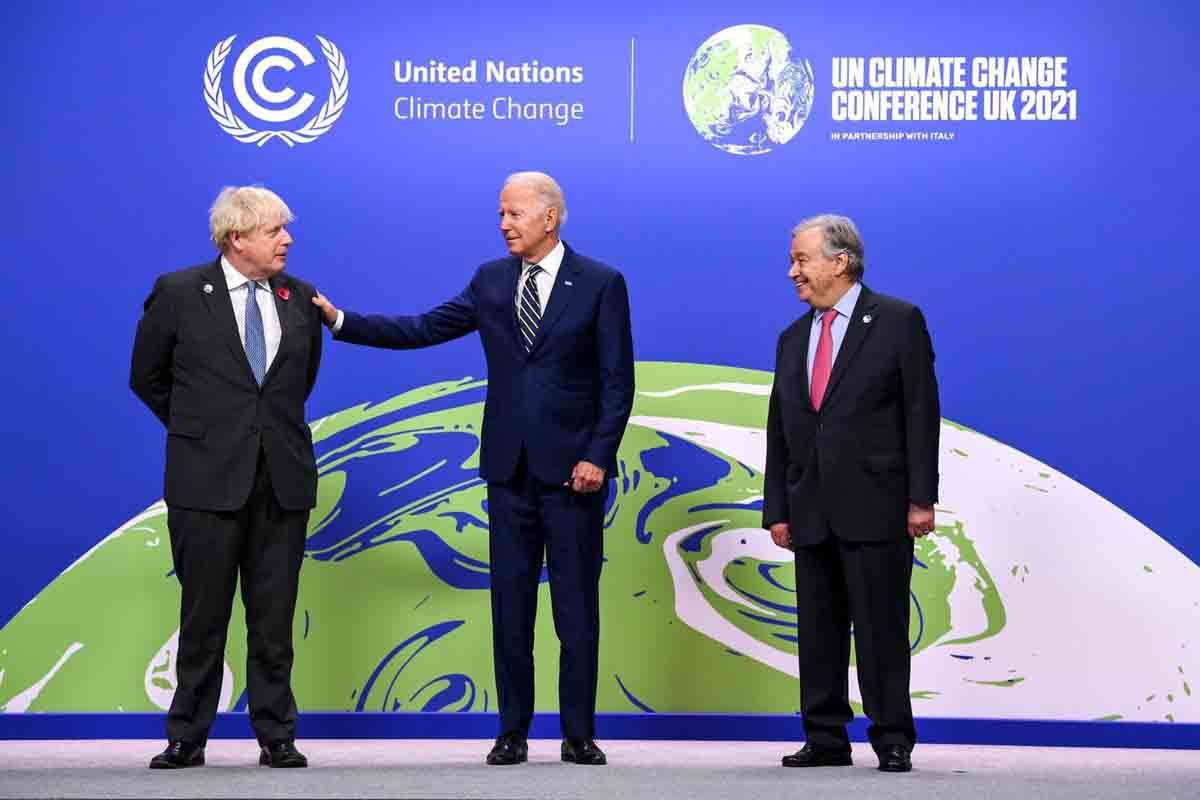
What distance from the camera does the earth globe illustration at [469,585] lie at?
4.88 metres

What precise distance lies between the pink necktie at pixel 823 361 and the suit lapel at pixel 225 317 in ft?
4.67

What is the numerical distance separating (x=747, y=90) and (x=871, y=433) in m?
1.31

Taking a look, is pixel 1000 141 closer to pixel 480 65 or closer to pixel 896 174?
pixel 896 174

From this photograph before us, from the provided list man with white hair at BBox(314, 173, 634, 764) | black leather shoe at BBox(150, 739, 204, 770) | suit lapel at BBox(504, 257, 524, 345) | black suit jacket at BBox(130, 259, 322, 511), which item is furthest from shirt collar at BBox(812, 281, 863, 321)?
black leather shoe at BBox(150, 739, 204, 770)

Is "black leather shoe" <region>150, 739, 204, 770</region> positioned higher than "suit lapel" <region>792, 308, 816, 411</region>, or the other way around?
"suit lapel" <region>792, 308, 816, 411</region>

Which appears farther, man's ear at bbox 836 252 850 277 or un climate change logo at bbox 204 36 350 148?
un climate change logo at bbox 204 36 350 148

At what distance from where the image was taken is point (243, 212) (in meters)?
4.02

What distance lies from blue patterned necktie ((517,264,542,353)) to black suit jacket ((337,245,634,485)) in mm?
17

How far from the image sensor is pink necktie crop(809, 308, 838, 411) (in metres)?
4.20

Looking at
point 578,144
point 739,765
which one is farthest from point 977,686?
point 578,144

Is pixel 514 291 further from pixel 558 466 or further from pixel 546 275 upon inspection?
pixel 558 466

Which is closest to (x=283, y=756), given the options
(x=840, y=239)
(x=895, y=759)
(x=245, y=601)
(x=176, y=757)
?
(x=176, y=757)

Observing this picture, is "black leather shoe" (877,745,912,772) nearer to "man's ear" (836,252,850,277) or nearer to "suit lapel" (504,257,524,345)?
"man's ear" (836,252,850,277)

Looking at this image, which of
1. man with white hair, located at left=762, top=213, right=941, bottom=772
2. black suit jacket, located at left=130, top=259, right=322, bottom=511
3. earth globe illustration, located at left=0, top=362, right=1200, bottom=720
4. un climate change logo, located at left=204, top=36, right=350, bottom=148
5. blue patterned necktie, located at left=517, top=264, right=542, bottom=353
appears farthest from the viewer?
un climate change logo, located at left=204, top=36, right=350, bottom=148
